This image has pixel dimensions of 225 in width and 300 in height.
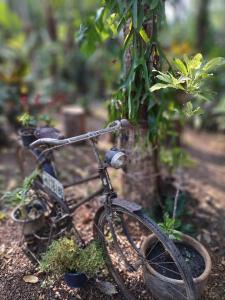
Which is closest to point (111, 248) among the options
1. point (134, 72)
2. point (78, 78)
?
point (134, 72)

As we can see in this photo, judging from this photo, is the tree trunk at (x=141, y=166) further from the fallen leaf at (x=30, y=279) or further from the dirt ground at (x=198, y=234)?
the fallen leaf at (x=30, y=279)

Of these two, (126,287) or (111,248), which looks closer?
(126,287)

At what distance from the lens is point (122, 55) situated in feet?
8.89

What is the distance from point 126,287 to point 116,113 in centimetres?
148

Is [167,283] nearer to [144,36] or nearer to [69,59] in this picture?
[144,36]

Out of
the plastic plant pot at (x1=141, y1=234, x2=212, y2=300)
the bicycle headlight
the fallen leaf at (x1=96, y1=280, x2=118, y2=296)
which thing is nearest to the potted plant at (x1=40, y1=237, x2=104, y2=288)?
the fallen leaf at (x1=96, y1=280, x2=118, y2=296)

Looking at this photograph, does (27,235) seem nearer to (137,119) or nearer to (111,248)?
(111,248)

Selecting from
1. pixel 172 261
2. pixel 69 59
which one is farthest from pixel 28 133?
pixel 69 59

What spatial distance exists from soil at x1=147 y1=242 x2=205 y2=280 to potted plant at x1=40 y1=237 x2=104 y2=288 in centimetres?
42

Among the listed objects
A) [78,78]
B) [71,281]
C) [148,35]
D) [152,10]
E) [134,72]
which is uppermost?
[152,10]

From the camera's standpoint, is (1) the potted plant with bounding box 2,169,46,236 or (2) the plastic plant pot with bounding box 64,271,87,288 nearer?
(2) the plastic plant pot with bounding box 64,271,87,288

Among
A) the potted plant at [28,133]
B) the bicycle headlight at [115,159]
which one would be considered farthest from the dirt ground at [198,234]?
the bicycle headlight at [115,159]

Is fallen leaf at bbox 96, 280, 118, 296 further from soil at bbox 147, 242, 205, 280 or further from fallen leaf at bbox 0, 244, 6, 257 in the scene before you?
fallen leaf at bbox 0, 244, 6, 257

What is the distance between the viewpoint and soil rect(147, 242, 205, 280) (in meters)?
2.31
